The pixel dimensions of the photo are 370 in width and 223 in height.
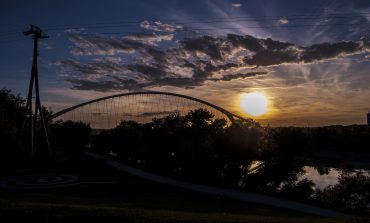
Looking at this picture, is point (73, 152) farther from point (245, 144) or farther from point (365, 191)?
point (365, 191)

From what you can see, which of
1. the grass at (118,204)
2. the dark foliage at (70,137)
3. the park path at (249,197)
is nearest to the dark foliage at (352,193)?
the park path at (249,197)

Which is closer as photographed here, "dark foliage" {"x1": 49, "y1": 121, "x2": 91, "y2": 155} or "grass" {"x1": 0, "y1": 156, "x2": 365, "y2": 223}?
"grass" {"x1": 0, "y1": 156, "x2": 365, "y2": 223}

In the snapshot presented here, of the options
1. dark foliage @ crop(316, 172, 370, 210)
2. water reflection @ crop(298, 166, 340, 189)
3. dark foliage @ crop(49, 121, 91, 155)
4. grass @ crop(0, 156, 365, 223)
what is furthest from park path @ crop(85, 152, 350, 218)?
dark foliage @ crop(49, 121, 91, 155)

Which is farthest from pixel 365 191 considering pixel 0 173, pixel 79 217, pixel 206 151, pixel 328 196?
pixel 0 173

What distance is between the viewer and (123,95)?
107m

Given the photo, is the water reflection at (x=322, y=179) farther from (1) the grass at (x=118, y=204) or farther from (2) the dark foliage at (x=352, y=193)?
(1) the grass at (x=118, y=204)

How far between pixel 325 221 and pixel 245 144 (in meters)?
28.8

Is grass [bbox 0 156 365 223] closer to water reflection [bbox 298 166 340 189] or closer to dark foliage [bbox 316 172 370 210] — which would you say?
dark foliage [bbox 316 172 370 210]

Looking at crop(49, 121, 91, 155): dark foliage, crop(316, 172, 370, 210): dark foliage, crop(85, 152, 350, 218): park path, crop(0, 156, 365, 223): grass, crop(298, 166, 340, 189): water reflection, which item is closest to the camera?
crop(0, 156, 365, 223): grass

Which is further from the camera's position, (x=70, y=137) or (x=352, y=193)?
(x=70, y=137)

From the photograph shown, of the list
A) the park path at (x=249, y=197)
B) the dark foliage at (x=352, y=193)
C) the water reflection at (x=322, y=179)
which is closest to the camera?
the park path at (x=249, y=197)

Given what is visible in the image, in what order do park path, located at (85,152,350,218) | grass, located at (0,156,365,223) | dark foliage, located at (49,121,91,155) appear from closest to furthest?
grass, located at (0,156,365,223) < park path, located at (85,152,350,218) < dark foliage, located at (49,121,91,155)

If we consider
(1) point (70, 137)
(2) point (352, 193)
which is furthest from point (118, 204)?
(1) point (70, 137)

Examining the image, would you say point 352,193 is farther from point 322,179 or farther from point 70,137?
point 70,137
